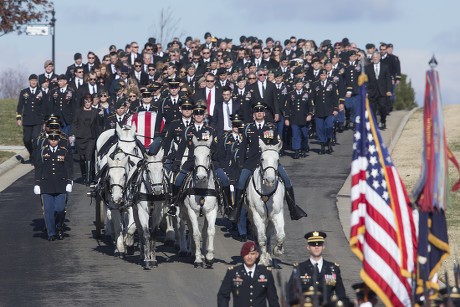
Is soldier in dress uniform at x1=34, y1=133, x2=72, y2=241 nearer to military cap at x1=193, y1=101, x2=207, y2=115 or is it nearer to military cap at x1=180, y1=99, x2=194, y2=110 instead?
military cap at x1=180, y1=99, x2=194, y2=110

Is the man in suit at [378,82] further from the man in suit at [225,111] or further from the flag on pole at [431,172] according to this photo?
the flag on pole at [431,172]

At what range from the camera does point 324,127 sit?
3988 cm

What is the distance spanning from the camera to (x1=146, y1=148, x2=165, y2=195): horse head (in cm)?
2306

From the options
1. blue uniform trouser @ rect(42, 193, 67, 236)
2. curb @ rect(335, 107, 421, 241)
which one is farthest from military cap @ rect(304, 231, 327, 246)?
blue uniform trouser @ rect(42, 193, 67, 236)

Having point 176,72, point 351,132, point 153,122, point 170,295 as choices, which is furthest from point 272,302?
point 351,132

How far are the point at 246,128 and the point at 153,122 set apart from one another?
2.81 meters

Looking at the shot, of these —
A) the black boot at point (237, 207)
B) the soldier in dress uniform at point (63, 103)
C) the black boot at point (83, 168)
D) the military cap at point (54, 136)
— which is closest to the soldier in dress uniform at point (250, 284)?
the black boot at point (237, 207)

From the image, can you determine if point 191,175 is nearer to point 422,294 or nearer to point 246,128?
point 246,128

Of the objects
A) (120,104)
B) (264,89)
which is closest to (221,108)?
(120,104)

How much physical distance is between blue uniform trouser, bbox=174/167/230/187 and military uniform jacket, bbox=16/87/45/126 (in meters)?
12.6

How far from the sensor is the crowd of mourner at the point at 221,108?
24000 mm

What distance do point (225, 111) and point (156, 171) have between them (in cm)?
742

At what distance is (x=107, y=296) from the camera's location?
2089cm

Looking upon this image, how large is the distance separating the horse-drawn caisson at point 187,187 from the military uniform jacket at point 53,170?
1.28m
